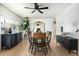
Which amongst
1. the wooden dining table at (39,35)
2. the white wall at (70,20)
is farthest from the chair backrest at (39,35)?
the white wall at (70,20)

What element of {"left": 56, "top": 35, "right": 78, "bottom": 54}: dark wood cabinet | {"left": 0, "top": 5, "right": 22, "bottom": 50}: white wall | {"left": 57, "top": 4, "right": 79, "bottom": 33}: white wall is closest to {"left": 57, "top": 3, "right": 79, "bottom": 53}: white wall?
{"left": 57, "top": 4, "right": 79, "bottom": 33}: white wall

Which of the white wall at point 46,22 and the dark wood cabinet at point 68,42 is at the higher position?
the white wall at point 46,22

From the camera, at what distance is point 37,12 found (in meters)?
3.06

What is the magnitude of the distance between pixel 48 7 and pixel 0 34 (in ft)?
4.66

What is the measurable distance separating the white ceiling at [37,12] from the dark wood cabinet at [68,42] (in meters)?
0.66

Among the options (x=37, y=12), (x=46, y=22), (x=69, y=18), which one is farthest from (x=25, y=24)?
(x=69, y=18)

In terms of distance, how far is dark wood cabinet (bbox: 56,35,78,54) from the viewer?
3.02 metres

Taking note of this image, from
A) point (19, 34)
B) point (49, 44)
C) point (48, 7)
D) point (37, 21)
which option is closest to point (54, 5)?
point (48, 7)

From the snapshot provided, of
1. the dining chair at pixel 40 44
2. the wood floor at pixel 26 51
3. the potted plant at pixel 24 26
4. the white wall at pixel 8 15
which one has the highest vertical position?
the white wall at pixel 8 15

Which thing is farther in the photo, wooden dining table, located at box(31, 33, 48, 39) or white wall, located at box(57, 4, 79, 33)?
wooden dining table, located at box(31, 33, 48, 39)

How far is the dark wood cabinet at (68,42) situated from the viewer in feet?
9.92

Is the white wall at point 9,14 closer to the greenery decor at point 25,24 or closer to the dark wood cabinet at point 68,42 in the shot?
the greenery decor at point 25,24

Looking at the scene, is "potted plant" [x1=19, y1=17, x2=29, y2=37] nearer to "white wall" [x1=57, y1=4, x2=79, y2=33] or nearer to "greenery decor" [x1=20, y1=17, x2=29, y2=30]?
"greenery decor" [x1=20, y1=17, x2=29, y2=30]

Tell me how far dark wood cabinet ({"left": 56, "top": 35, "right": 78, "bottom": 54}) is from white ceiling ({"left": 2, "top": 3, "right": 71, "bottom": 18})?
26.1 inches
